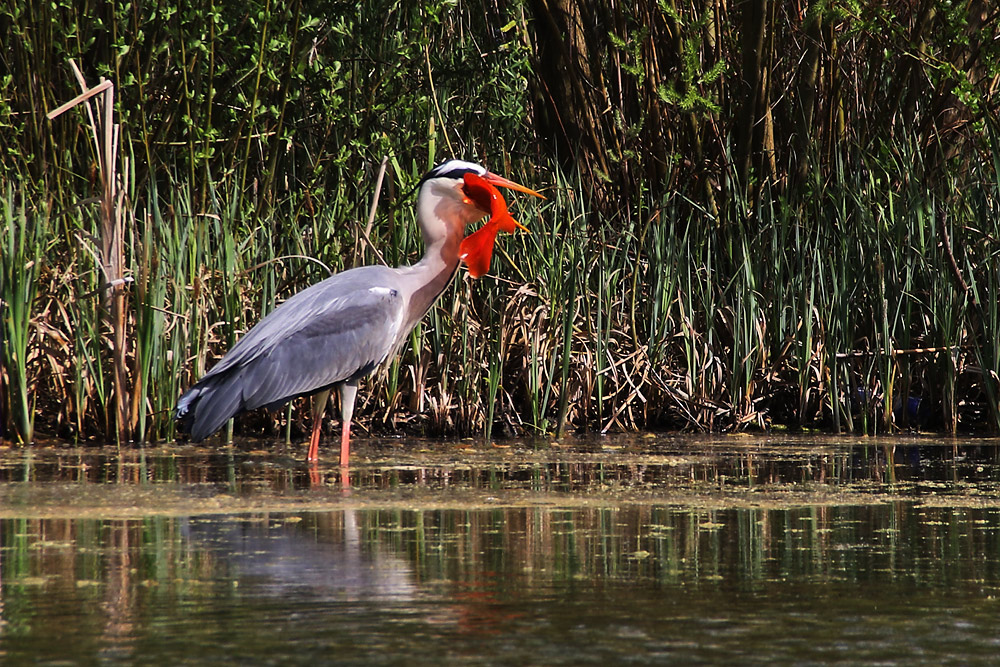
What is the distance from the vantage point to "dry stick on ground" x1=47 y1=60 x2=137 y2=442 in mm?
6277

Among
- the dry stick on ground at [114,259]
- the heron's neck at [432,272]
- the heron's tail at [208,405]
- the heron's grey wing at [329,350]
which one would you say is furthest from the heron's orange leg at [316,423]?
the dry stick on ground at [114,259]

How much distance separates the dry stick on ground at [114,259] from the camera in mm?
6277

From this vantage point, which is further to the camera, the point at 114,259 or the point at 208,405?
the point at 114,259

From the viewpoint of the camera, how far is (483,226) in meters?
6.61

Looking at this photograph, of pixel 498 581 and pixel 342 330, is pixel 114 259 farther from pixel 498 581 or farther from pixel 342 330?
pixel 498 581

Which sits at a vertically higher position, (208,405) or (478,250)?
(478,250)

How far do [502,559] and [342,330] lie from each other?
103 inches

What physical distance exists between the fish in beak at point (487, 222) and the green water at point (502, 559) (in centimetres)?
111

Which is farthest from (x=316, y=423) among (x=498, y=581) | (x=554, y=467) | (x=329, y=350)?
(x=498, y=581)

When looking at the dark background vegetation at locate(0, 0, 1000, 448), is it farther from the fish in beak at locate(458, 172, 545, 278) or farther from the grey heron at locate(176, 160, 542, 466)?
the grey heron at locate(176, 160, 542, 466)

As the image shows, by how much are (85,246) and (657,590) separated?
4188 mm

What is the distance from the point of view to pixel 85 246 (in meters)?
6.59

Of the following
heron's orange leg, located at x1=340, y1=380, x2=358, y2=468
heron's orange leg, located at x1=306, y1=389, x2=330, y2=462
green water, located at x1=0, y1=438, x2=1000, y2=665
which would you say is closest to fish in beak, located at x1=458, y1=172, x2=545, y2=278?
heron's orange leg, located at x1=340, y1=380, x2=358, y2=468

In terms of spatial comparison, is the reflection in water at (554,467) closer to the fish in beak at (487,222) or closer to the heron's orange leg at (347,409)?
the heron's orange leg at (347,409)
